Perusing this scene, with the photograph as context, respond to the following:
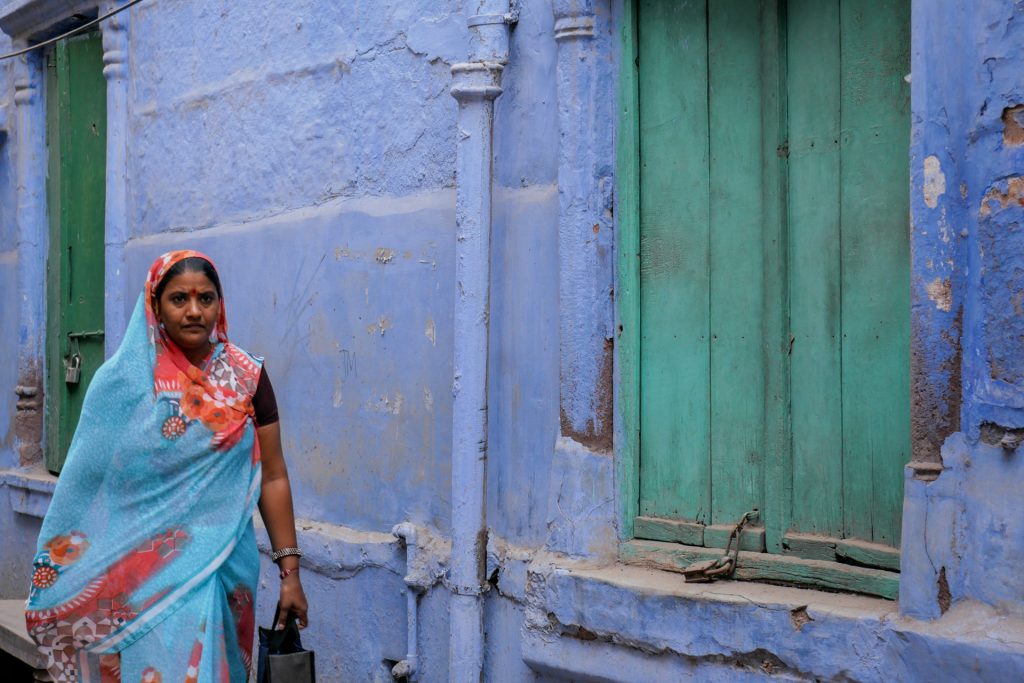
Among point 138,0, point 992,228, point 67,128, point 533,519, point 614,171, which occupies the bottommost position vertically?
point 533,519

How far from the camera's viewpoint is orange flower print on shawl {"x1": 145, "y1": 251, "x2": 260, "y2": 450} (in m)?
3.72

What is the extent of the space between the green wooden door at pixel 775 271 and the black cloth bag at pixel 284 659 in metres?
1.10

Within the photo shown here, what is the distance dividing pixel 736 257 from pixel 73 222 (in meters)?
4.82

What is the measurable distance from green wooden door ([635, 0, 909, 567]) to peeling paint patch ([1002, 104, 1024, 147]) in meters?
0.38

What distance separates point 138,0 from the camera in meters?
6.24

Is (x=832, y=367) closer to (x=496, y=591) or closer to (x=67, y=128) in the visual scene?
(x=496, y=591)

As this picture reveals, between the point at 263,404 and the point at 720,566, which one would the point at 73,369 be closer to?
the point at 263,404

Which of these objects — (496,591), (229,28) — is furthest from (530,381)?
(229,28)

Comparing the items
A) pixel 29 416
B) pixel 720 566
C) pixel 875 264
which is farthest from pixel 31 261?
pixel 875 264

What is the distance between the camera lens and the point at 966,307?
3006 mm

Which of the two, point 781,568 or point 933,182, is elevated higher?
point 933,182

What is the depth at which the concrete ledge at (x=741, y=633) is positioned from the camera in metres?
2.91

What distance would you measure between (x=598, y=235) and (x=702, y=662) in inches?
51.7

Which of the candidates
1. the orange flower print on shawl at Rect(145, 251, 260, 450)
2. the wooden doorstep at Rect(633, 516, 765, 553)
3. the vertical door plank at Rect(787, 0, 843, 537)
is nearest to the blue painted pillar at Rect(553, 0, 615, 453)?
the wooden doorstep at Rect(633, 516, 765, 553)
